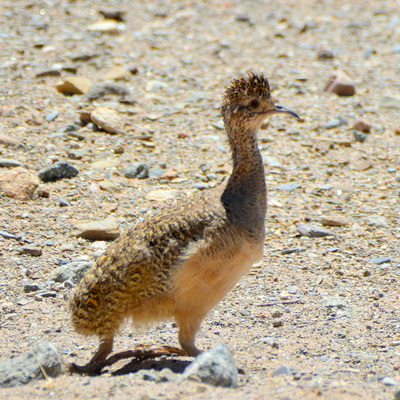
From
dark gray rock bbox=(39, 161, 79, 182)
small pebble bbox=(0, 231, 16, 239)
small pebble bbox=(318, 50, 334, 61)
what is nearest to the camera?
small pebble bbox=(0, 231, 16, 239)

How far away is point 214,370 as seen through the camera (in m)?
4.66

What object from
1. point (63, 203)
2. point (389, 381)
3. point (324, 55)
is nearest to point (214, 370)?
point (389, 381)

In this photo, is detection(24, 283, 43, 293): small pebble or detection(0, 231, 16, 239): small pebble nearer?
detection(24, 283, 43, 293): small pebble

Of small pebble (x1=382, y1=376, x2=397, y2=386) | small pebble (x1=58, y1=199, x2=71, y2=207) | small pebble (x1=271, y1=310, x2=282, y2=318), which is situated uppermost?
small pebble (x1=382, y1=376, x2=397, y2=386)

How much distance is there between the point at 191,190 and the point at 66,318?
2.95 m

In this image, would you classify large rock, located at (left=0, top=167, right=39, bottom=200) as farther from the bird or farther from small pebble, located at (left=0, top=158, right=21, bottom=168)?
the bird

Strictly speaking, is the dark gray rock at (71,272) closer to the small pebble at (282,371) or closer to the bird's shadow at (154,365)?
the bird's shadow at (154,365)

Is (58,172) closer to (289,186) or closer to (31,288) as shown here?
(31,288)

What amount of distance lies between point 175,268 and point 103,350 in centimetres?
97

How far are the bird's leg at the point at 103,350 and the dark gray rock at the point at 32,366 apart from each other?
0.48 m

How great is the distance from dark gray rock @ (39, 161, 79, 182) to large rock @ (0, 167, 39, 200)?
0.28 metres

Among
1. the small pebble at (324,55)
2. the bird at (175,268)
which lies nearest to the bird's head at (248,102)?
the bird at (175,268)

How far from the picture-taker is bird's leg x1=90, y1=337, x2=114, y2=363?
557cm

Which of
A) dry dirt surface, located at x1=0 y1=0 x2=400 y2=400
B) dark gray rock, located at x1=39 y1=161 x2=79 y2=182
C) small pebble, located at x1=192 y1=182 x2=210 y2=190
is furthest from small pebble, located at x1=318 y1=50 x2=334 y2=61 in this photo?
dark gray rock, located at x1=39 y1=161 x2=79 y2=182
